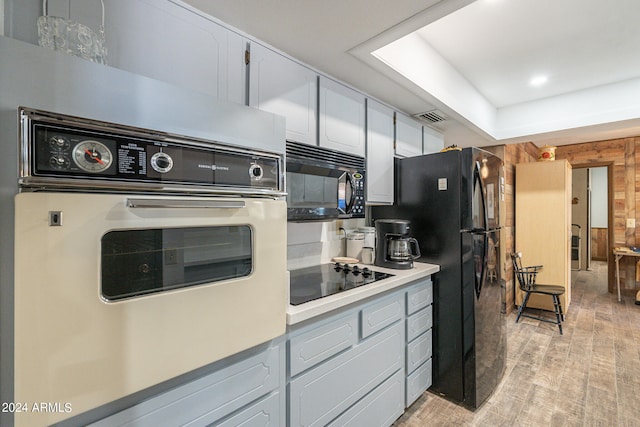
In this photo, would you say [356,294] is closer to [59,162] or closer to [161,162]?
[161,162]

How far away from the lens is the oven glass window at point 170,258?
749 millimetres

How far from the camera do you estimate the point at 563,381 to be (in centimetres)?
237

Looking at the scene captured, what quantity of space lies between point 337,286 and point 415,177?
1.21 meters

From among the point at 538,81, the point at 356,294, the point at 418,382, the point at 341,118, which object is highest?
the point at 538,81

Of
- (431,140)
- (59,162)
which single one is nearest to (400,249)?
(431,140)

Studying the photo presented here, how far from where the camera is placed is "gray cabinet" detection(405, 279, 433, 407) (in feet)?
6.37

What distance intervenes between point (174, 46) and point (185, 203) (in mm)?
780

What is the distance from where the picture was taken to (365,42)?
5.09ft

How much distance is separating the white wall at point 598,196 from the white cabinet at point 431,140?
660 cm

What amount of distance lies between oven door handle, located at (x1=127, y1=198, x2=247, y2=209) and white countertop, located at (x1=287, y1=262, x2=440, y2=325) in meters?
0.52

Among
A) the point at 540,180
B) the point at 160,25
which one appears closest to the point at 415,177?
the point at 160,25

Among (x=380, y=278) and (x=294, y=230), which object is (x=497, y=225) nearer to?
(x=380, y=278)

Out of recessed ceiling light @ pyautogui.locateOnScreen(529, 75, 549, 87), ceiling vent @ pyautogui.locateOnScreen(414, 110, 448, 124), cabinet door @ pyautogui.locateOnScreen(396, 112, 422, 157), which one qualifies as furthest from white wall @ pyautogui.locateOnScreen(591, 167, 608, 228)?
cabinet door @ pyautogui.locateOnScreen(396, 112, 422, 157)

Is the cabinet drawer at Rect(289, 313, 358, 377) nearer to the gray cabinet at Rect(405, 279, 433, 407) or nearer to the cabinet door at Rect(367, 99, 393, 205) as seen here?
the gray cabinet at Rect(405, 279, 433, 407)
